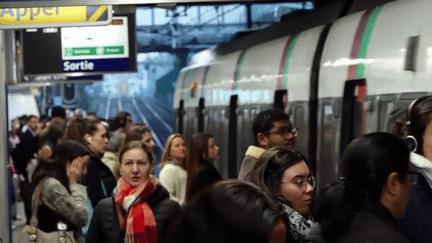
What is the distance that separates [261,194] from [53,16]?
4947 millimetres

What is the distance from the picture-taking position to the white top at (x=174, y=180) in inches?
354

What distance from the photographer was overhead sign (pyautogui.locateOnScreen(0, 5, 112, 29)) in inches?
283

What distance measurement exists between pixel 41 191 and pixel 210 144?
Result: 2006mm

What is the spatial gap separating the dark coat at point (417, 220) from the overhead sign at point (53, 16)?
12.0 ft

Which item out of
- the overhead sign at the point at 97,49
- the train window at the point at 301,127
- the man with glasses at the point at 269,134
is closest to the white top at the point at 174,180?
the train window at the point at 301,127

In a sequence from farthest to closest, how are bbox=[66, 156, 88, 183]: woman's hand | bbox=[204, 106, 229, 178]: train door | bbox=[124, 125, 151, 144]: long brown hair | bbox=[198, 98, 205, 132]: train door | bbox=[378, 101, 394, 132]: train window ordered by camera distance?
bbox=[198, 98, 205, 132]: train door → bbox=[204, 106, 229, 178]: train door → bbox=[124, 125, 151, 144]: long brown hair → bbox=[378, 101, 394, 132]: train window → bbox=[66, 156, 88, 183]: woman's hand

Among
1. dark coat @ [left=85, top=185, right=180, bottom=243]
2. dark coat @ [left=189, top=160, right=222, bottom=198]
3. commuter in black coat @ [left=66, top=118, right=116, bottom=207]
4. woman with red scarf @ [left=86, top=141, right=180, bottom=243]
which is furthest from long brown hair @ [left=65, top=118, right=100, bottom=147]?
dark coat @ [left=85, top=185, right=180, bottom=243]

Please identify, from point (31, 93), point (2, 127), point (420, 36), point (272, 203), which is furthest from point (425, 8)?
point (31, 93)

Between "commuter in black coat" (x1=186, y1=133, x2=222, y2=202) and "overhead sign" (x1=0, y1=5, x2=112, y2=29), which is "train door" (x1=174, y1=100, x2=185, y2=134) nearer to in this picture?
"commuter in black coat" (x1=186, y1=133, x2=222, y2=202)

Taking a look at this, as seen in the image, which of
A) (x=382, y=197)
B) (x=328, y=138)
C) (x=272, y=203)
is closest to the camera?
(x=272, y=203)

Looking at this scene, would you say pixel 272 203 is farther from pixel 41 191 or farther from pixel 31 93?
pixel 31 93

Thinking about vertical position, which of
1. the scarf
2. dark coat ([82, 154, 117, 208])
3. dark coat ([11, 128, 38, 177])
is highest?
the scarf

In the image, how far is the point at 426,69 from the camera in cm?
640

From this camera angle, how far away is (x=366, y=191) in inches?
138
